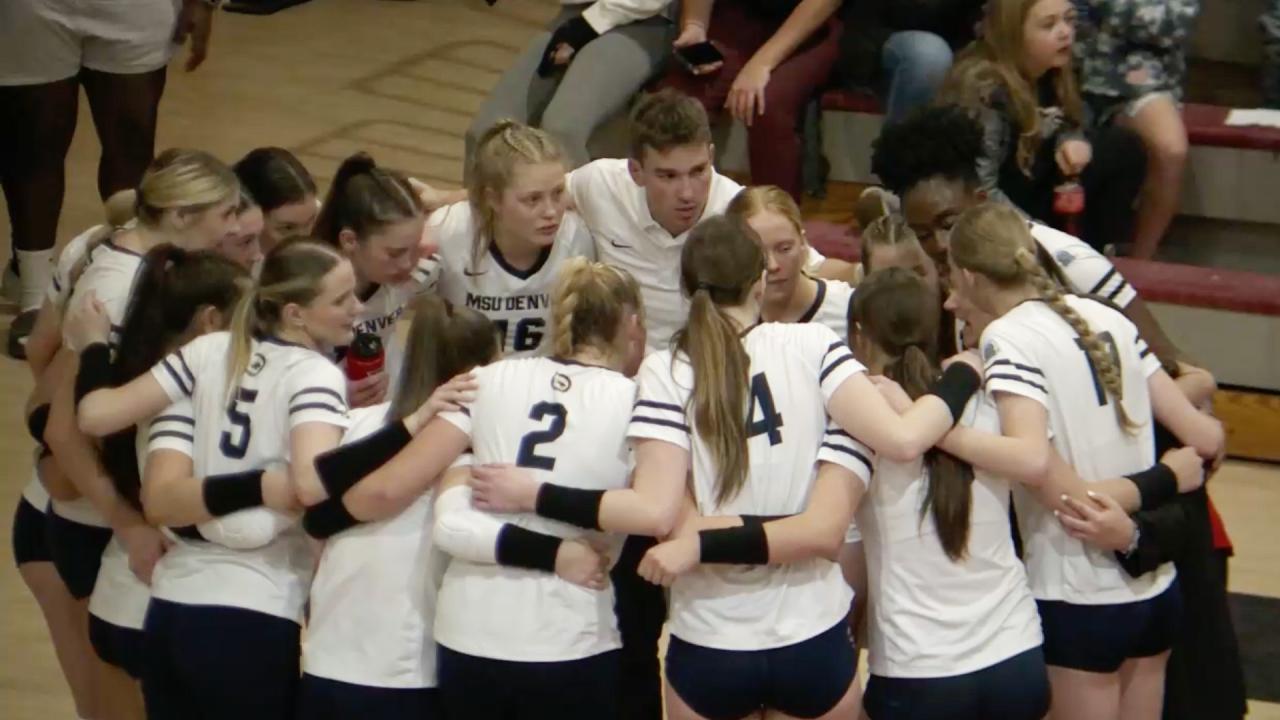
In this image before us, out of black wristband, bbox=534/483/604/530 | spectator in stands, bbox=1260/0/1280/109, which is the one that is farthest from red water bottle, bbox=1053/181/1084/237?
black wristband, bbox=534/483/604/530

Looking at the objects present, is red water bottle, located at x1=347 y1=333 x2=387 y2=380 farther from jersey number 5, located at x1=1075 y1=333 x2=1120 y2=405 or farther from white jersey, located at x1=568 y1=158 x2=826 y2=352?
jersey number 5, located at x1=1075 y1=333 x2=1120 y2=405

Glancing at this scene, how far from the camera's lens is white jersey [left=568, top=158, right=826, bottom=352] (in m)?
3.79

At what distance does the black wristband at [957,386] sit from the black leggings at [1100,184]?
2.12m

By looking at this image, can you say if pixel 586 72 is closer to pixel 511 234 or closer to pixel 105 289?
pixel 511 234

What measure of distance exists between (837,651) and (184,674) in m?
1.05

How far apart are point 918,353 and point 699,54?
8.73 feet

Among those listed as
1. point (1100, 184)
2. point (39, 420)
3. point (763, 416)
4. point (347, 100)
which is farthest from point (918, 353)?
point (347, 100)

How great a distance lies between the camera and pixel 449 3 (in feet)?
29.0

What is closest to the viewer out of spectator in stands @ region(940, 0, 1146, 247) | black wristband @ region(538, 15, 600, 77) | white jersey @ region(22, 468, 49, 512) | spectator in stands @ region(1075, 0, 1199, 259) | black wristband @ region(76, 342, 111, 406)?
black wristband @ region(76, 342, 111, 406)

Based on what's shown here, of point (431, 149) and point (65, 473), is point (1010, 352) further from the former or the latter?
point (431, 149)

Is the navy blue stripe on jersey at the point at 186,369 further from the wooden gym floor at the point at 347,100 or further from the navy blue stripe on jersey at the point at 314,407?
the wooden gym floor at the point at 347,100

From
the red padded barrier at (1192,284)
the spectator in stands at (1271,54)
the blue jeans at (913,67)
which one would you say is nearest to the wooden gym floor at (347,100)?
the red padded barrier at (1192,284)

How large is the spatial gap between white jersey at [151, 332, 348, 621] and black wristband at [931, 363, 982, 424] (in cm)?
95

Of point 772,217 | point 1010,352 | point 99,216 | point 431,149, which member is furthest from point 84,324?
point 431,149
